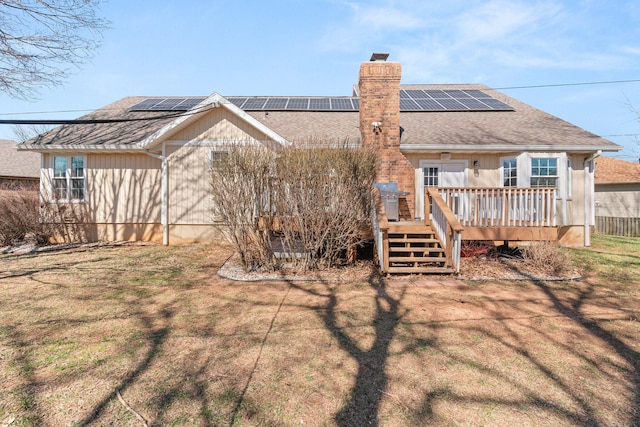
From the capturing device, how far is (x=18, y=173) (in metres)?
22.0

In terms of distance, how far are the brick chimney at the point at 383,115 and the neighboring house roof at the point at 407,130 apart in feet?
1.75

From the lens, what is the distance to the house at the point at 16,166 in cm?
2166

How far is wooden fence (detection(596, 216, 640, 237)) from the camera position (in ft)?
54.0

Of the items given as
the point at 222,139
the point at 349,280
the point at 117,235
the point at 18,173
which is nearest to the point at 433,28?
the point at 222,139

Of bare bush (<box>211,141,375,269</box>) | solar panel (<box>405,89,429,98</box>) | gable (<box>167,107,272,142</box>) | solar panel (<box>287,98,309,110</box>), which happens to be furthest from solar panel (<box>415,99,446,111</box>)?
bare bush (<box>211,141,375,269</box>)

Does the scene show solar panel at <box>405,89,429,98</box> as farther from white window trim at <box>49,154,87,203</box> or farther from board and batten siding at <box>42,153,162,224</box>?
white window trim at <box>49,154,87,203</box>

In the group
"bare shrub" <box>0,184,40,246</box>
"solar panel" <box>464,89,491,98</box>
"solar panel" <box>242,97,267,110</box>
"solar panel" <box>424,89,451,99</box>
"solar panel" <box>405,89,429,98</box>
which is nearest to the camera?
"bare shrub" <box>0,184,40,246</box>

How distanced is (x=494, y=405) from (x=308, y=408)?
59.2 inches

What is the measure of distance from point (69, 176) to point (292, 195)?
9.14 metres

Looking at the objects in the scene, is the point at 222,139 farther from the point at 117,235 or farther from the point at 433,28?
the point at 433,28

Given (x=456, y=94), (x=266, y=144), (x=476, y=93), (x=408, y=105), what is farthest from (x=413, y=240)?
(x=476, y=93)

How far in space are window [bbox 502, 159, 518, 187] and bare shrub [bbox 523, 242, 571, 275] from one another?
3.60 m

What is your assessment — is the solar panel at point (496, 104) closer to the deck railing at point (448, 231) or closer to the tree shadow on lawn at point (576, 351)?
the deck railing at point (448, 231)

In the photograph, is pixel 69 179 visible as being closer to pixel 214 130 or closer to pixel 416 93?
pixel 214 130
